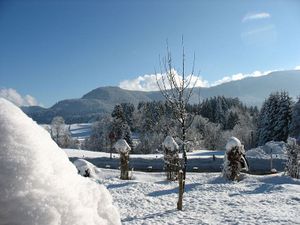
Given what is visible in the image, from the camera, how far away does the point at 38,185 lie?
1094 millimetres

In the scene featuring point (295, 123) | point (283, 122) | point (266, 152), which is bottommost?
point (266, 152)

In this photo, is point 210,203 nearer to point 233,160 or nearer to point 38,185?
point 233,160

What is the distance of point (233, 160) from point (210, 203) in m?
6.49

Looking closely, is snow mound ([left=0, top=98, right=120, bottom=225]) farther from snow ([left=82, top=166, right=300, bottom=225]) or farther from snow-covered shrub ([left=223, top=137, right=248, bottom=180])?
snow-covered shrub ([left=223, top=137, right=248, bottom=180])

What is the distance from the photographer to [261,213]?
11.0 metres

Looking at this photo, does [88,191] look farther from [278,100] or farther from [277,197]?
[278,100]

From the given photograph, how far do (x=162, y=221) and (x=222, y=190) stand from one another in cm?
607

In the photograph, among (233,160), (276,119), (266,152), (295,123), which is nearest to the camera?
(233,160)

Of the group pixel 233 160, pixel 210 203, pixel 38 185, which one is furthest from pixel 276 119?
pixel 38 185

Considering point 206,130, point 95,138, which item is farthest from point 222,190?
point 95,138

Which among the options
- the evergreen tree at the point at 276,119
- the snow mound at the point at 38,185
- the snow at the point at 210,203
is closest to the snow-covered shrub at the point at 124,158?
the snow at the point at 210,203

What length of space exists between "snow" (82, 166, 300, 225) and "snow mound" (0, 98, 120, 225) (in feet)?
29.6

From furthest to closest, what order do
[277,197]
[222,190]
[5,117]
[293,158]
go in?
1. [293,158]
2. [222,190]
3. [277,197]
4. [5,117]

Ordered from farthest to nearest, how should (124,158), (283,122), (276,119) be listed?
1. (276,119)
2. (283,122)
3. (124,158)
